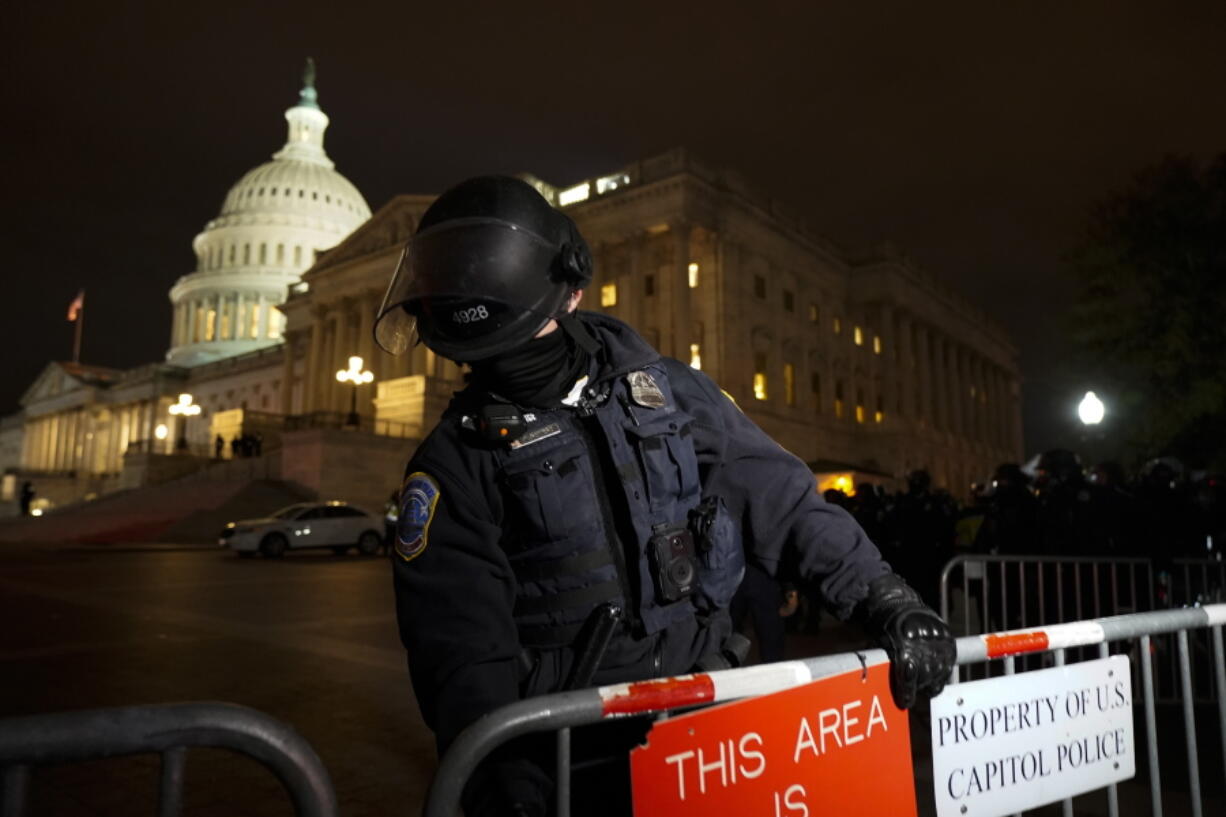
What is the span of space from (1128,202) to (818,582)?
834 inches

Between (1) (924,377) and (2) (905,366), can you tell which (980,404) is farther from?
(2) (905,366)

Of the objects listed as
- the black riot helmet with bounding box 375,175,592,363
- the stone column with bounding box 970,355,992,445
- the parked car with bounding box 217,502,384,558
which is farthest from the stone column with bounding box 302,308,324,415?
the black riot helmet with bounding box 375,175,592,363

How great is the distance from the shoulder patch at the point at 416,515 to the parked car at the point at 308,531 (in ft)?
66.7

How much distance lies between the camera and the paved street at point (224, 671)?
3984 mm

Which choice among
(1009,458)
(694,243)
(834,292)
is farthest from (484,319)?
(1009,458)

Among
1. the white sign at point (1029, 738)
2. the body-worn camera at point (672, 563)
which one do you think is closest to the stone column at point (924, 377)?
the white sign at point (1029, 738)

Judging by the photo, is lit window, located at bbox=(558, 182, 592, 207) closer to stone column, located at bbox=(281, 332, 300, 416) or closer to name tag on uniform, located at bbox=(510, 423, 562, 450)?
stone column, located at bbox=(281, 332, 300, 416)

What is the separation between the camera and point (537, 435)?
1920mm

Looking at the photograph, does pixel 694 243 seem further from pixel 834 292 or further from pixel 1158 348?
pixel 1158 348

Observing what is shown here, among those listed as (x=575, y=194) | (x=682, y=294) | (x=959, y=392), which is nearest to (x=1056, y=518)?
(x=682, y=294)

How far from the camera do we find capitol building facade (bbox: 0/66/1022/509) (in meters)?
39.4

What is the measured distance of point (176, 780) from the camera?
1.24 meters

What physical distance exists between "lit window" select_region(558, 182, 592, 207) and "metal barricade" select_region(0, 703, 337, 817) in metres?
43.1

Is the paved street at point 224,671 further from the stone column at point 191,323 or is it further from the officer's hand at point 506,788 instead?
the stone column at point 191,323
